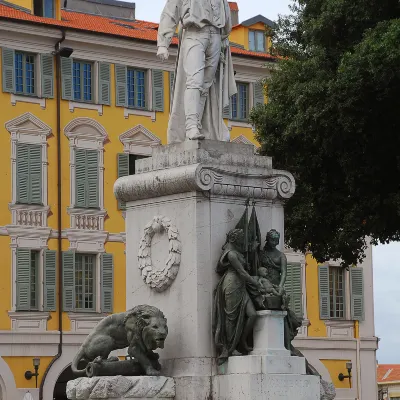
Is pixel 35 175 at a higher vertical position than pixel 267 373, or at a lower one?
higher

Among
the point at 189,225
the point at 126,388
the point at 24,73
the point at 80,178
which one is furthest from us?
the point at 80,178

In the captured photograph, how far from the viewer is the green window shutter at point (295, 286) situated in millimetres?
53438

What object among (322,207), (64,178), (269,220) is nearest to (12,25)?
(64,178)

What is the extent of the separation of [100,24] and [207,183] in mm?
34723

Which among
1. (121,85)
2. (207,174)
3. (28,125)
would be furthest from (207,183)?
(121,85)

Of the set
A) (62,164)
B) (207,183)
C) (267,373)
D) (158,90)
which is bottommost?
(267,373)

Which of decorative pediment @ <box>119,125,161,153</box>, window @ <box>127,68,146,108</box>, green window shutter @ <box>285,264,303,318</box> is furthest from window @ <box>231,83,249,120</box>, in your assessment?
green window shutter @ <box>285,264,303,318</box>

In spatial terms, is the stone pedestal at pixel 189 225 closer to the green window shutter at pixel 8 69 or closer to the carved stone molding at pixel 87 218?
the green window shutter at pixel 8 69

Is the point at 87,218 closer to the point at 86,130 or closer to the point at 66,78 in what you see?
the point at 86,130

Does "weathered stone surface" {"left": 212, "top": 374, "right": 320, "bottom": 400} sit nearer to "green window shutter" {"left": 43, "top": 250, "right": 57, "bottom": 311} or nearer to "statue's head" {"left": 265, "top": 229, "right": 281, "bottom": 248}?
"statue's head" {"left": 265, "top": 229, "right": 281, "bottom": 248}

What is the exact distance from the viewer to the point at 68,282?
1916 inches

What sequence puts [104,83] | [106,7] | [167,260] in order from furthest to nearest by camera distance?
[106,7], [104,83], [167,260]

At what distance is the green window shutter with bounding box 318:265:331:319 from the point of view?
54500 mm

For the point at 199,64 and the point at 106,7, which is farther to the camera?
the point at 106,7
